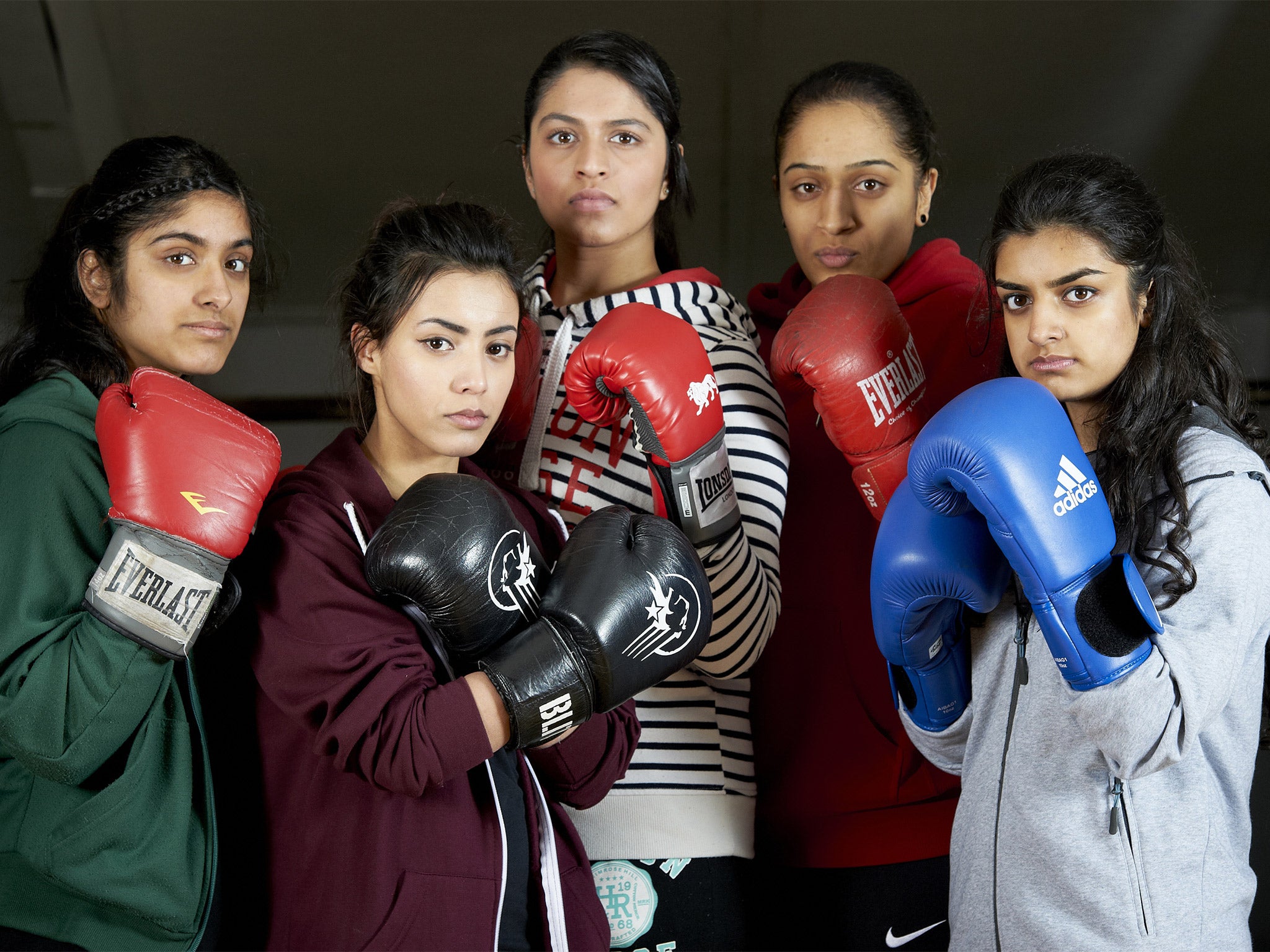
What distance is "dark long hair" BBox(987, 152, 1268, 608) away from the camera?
1224 mm

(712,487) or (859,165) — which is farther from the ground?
(859,165)

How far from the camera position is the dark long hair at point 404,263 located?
1.33 metres

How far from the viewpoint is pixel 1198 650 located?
111cm

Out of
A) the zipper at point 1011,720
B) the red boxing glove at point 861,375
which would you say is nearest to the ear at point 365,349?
the red boxing glove at point 861,375

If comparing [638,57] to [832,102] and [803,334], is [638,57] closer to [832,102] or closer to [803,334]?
[832,102]

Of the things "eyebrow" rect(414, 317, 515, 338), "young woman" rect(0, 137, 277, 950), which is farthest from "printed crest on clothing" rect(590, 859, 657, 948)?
"eyebrow" rect(414, 317, 515, 338)

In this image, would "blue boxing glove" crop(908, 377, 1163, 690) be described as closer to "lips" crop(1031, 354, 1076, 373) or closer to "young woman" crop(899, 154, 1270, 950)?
"young woman" crop(899, 154, 1270, 950)

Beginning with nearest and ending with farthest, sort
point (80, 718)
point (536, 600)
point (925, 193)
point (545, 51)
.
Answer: point (80, 718), point (536, 600), point (925, 193), point (545, 51)

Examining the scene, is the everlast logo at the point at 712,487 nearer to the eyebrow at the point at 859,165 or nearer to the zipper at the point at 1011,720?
the zipper at the point at 1011,720

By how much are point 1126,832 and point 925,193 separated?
3.80 ft

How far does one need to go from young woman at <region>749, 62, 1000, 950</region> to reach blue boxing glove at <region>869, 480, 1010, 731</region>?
0.29 metres

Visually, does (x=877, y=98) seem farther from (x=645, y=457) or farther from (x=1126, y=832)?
(x=1126, y=832)

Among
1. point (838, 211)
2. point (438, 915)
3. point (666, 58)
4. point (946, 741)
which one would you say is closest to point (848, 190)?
point (838, 211)

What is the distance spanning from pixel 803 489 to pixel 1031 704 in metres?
0.63
